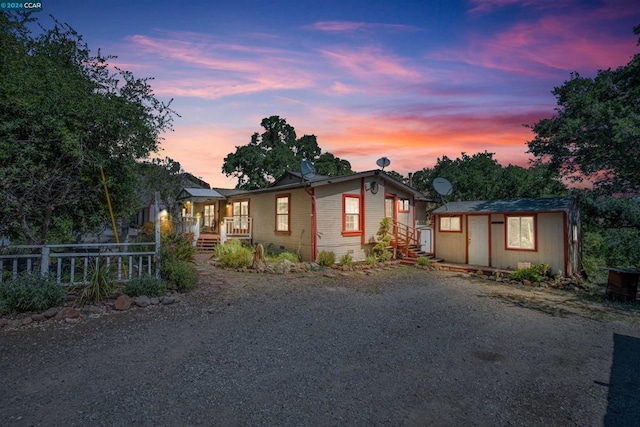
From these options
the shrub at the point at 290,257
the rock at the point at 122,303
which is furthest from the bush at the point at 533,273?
the rock at the point at 122,303

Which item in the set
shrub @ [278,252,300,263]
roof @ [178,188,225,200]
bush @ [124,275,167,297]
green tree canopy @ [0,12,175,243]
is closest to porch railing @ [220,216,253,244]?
roof @ [178,188,225,200]

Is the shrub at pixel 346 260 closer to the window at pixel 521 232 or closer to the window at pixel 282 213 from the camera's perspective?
the window at pixel 282 213

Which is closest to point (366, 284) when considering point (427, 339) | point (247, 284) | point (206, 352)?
point (247, 284)

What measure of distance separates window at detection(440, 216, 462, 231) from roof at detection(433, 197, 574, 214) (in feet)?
1.33

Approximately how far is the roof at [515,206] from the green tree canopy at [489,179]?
1193 cm

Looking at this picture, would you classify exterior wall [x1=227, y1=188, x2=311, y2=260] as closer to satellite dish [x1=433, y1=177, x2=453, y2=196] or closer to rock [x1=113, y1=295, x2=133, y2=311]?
satellite dish [x1=433, y1=177, x2=453, y2=196]

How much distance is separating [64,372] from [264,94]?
10.3m

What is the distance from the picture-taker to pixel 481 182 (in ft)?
86.6

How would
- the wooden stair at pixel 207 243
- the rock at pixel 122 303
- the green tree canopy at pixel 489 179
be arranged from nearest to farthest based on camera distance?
1. the rock at pixel 122 303
2. the wooden stair at pixel 207 243
3. the green tree canopy at pixel 489 179

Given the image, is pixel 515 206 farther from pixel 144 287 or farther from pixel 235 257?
pixel 144 287

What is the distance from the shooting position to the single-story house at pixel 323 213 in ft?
43.4

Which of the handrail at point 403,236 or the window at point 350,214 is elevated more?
the window at point 350,214

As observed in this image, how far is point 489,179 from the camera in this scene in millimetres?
26594

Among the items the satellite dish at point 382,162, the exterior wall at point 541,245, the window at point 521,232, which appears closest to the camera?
the exterior wall at point 541,245
